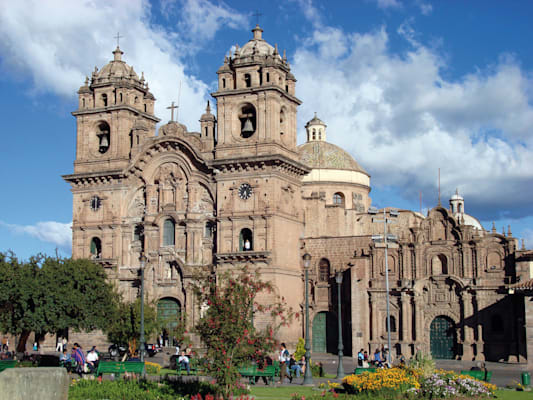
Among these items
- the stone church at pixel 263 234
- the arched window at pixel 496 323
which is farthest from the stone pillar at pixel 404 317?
the arched window at pixel 496 323

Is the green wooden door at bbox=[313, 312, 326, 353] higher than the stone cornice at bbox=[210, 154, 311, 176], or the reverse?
the stone cornice at bbox=[210, 154, 311, 176]

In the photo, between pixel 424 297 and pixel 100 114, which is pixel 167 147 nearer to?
pixel 100 114

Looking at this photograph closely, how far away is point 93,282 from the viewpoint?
43.7 meters

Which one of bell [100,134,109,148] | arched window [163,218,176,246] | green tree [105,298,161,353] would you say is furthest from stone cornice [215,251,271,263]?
bell [100,134,109,148]

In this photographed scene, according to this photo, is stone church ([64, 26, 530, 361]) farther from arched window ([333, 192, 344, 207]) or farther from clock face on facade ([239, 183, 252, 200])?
arched window ([333, 192, 344, 207])

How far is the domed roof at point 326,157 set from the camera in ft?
200

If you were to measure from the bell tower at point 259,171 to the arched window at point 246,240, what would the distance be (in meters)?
0.06

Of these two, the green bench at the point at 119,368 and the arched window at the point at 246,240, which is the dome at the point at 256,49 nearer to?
the arched window at the point at 246,240

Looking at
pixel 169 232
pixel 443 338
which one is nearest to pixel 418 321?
pixel 443 338

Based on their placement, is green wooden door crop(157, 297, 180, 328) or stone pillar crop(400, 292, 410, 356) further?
green wooden door crop(157, 297, 180, 328)

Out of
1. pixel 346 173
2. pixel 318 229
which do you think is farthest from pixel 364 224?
pixel 318 229

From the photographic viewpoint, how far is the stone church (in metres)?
46.3

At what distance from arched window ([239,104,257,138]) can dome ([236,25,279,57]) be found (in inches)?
135

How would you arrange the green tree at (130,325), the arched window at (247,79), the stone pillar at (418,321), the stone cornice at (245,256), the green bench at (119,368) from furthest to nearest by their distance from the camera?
the arched window at (247,79), the stone pillar at (418,321), the stone cornice at (245,256), the green tree at (130,325), the green bench at (119,368)
